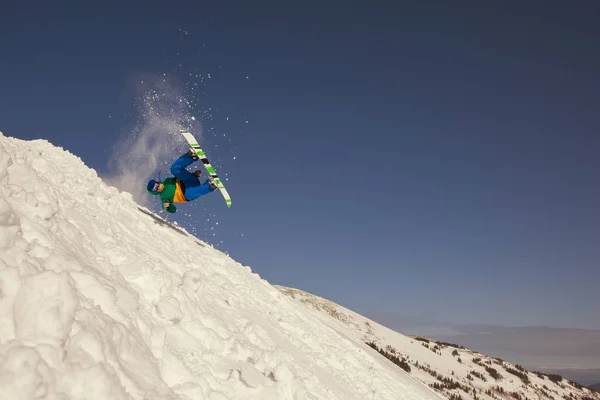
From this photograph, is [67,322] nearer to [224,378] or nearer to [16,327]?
[16,327]

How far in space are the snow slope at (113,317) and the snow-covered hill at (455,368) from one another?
14736 mm

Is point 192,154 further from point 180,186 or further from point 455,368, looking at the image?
point 455,368

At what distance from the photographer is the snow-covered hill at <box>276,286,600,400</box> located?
23.8 metres

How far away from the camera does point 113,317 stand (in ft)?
15.3

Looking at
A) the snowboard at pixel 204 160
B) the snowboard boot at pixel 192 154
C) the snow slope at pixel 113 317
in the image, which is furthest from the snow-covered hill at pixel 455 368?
the snow slope at pixel 113 317

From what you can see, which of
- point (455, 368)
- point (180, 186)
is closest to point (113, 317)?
point (180, 186)

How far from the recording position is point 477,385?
86.6 feet

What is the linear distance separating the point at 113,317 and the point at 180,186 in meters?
8.74

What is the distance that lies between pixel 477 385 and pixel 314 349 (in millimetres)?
21121

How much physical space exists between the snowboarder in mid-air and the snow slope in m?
2.40

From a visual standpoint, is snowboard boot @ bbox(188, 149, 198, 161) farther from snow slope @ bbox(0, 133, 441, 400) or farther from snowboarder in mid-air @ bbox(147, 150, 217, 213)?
snow slope @ bbox(0, 133, 441, 400)

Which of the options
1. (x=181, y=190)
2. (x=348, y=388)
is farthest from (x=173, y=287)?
(x=181, y=190)

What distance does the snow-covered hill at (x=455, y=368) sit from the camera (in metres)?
23.8

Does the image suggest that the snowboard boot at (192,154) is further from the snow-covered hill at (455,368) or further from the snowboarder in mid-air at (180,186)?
the snow-covered hill at (455,368)
